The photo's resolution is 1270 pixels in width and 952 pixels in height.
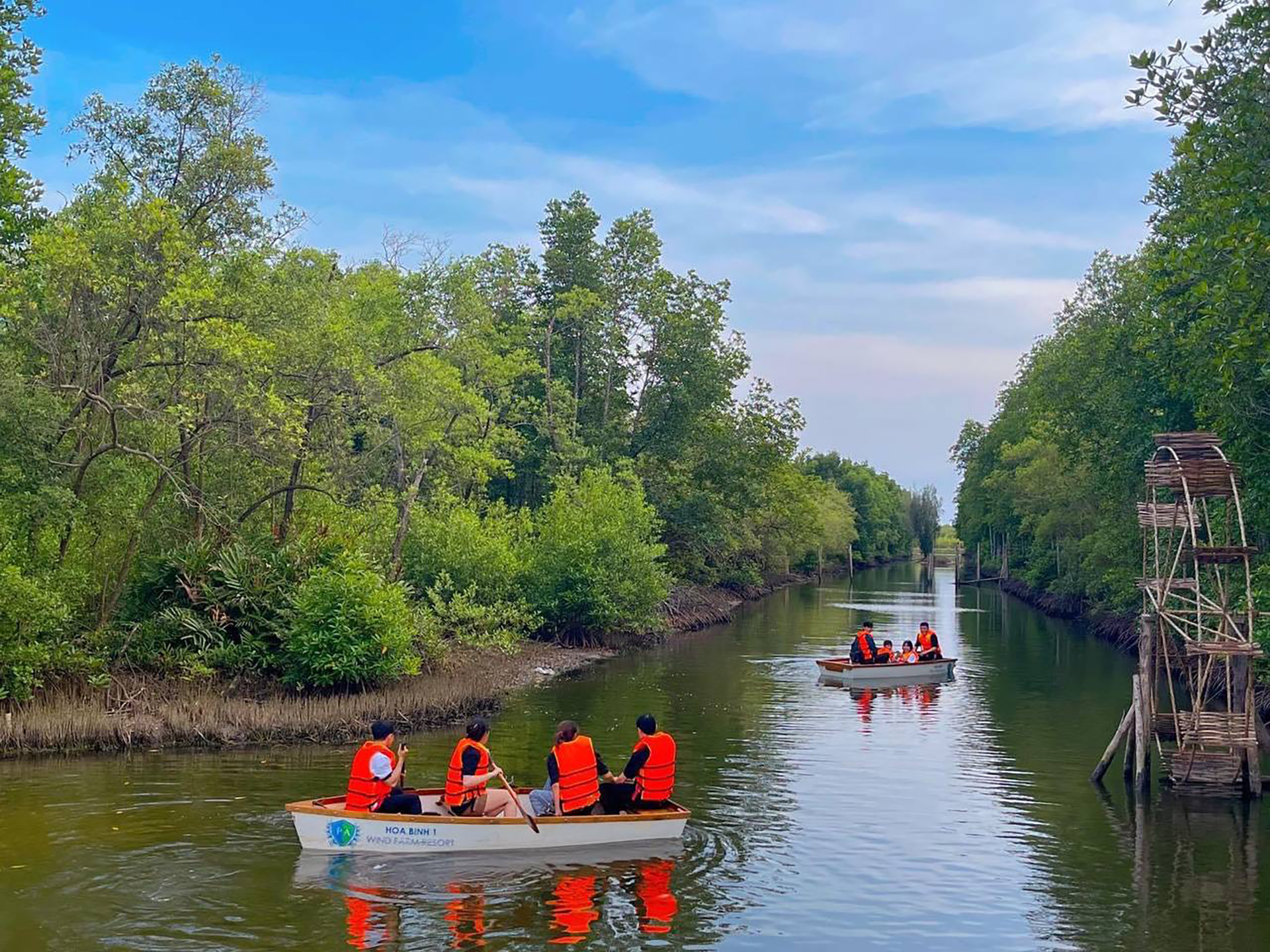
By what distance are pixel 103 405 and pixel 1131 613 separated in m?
38.0

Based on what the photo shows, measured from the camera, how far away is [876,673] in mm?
34500

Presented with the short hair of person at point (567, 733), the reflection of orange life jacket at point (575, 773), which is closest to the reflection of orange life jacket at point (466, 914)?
the reflection of orange life jacket at point (575, 773)

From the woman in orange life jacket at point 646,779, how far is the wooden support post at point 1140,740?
8356 millimetres

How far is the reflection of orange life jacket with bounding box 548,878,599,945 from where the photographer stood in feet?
42.7

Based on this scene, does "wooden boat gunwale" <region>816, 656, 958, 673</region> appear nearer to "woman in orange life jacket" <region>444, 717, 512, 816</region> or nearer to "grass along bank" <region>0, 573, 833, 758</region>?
"grass along bank" <region>0, 573, 833, 758</region>

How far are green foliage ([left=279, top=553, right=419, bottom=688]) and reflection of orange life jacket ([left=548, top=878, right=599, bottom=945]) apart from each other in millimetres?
10865

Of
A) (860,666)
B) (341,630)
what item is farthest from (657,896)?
(860,666)

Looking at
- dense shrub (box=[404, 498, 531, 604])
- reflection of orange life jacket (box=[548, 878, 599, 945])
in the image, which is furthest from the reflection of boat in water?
dense shrub (box=[404, 498, 531, 604])

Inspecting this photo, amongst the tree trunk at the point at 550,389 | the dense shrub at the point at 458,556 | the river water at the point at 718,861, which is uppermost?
the tree trunk at the point at 550,389

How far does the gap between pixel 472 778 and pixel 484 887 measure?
1.82 meters

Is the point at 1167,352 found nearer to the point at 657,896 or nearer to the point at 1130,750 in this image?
the point at 1130,750

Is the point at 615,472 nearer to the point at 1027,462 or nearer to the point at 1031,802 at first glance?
the point at 1027,462

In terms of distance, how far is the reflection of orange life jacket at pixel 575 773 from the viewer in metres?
16.3

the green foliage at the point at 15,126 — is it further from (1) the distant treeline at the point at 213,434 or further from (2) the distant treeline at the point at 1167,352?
(2) the distant treeline at the point at 1167,352
